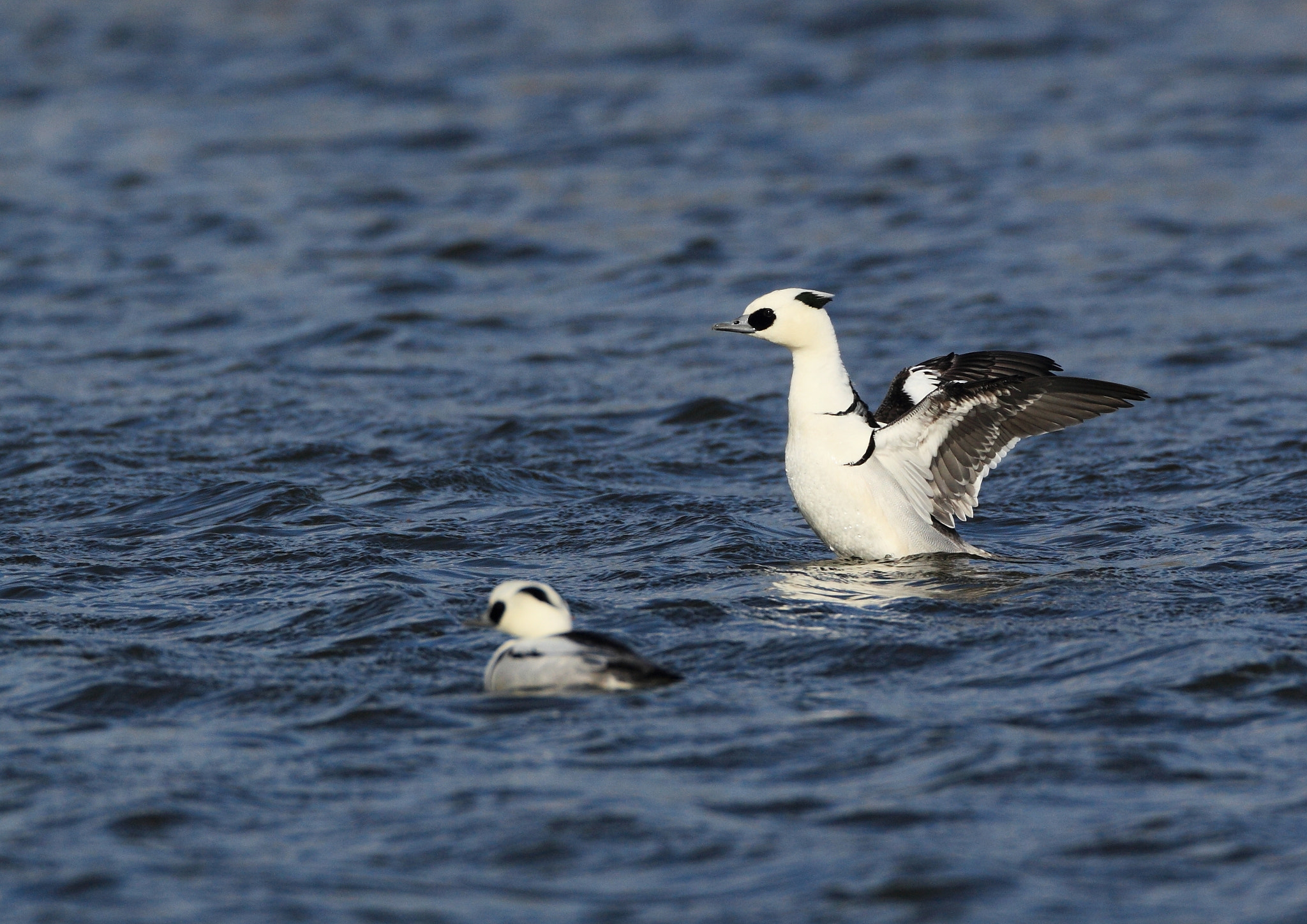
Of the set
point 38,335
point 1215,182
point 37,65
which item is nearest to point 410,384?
point 38,335

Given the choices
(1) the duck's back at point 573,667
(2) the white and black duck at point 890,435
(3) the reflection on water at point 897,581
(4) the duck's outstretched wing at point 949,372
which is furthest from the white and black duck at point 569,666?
(4) the duck's outstretched wing at point 949,372

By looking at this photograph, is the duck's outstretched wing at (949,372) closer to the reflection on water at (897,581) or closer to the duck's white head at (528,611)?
the reflection on water at (897,581)

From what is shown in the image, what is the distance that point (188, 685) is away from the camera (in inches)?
261

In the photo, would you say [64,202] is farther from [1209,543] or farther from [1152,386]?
[1209,543]

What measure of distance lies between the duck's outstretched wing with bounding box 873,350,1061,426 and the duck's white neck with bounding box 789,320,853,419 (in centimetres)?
31

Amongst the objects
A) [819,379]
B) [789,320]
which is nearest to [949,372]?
[819,379]

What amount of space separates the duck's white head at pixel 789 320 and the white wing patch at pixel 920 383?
0.59 meters

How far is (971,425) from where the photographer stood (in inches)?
335

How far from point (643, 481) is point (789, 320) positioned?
88.2 inches

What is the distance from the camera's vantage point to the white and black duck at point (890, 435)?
8445mm

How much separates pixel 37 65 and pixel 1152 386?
62.9 ft

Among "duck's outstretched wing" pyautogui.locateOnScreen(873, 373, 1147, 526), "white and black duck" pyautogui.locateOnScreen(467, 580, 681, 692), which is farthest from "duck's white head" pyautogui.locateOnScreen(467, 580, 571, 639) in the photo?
"duck's outstretched wing" pyautogui.locateOnScreen(873, 373, 1147, 526)

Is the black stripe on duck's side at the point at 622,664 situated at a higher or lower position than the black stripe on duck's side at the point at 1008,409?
lower

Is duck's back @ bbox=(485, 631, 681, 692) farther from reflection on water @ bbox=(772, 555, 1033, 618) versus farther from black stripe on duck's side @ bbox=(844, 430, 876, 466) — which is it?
black stripe on duck's side @ bbox=(844, 430, 876, 466)
